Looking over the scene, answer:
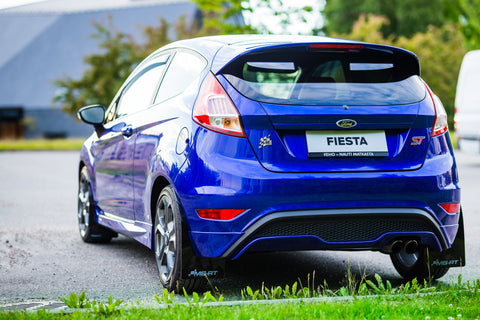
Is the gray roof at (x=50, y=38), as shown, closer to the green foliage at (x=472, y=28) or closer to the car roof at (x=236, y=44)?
the green foliage at (x=472, y=28)

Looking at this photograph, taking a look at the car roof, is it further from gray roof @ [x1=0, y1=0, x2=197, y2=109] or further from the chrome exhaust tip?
gray roof @ [x1=0, y1=0, x2=197, y2=109]

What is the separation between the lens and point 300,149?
4.43 metres

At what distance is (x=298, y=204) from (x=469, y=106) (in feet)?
46.3

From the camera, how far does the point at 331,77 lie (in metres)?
4.97

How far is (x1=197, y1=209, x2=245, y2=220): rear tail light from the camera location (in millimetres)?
4336

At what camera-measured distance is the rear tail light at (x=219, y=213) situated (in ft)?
14.2

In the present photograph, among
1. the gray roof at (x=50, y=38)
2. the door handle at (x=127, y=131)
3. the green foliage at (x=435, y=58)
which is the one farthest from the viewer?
the gray roof at (x=50, y=38)

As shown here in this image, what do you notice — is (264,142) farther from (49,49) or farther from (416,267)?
(49,49)

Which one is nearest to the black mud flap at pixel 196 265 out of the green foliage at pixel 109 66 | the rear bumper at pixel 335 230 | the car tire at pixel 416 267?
the rear bumper at pixel 335 230

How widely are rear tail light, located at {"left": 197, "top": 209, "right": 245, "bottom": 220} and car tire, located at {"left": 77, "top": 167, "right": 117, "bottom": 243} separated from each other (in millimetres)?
2916

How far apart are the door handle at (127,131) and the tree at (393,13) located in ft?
168

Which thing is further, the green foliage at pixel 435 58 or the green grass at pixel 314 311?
the green foliage at pixel 435 58

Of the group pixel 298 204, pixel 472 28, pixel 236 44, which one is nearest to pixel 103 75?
pixel 472 28

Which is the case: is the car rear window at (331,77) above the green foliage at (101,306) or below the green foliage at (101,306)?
above
